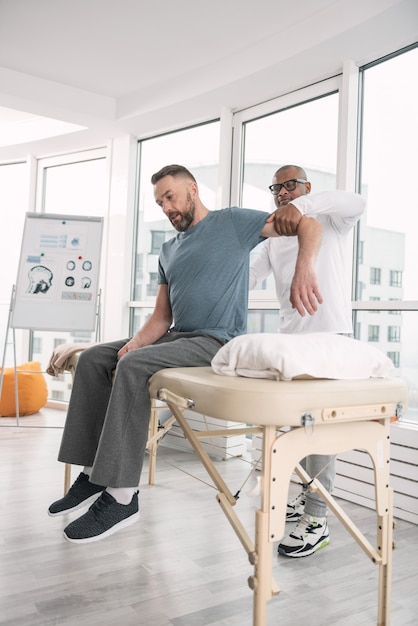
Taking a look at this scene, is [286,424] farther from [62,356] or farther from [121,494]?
[62,356]

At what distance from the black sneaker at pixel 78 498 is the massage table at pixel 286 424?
54cm

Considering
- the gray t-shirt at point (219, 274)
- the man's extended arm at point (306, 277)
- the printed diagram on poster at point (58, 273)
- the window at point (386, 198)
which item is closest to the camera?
the man's extended arm at point (306, 277)

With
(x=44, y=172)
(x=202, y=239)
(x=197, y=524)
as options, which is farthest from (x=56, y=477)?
(x=44, y=172)

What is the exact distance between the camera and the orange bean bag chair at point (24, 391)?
401 centimetres

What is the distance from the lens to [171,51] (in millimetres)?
3230

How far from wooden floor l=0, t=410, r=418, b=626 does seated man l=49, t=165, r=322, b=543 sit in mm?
146

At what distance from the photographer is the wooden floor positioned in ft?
4.31

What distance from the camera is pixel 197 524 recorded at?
1972 millimetres

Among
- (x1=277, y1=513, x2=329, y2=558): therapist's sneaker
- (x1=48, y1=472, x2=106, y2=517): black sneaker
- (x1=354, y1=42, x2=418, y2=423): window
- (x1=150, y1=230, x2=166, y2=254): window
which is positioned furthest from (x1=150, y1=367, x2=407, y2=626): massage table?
(x1=150, y1=230, x2=166, y2=254): window

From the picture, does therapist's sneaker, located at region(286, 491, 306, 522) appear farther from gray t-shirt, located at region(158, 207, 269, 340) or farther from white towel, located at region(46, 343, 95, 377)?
white towel, located at region(46, 343, 95, 377)

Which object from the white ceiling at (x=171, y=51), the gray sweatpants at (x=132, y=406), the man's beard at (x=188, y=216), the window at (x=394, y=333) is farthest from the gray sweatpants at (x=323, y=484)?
the white ceiling at (x=171, y=51)

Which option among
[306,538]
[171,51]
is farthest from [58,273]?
[306,538]

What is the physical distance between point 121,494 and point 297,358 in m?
0.69

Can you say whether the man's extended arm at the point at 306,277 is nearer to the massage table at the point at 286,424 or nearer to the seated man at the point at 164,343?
the seated man at the point at 164,343
